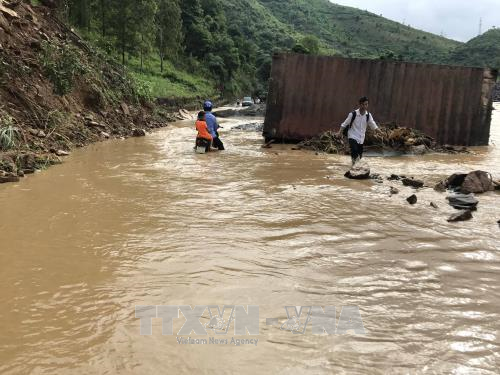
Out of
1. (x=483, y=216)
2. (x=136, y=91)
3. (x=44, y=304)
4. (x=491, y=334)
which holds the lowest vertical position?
(x=44, y=304)

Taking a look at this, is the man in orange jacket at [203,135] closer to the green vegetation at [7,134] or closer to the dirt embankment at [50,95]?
the dirt embankment at [50,95]

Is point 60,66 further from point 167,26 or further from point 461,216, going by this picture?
point 167,26

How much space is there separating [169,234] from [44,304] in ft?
5.31

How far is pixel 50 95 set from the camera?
11508 mm

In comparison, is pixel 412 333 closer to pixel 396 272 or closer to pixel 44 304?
pixel 396 272

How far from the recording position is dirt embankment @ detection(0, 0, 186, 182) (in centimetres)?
869

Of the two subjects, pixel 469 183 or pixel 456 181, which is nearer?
pixel 469 183

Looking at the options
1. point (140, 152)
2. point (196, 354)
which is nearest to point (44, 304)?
point (196, 354)

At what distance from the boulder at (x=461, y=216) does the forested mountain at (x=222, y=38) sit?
17.0m

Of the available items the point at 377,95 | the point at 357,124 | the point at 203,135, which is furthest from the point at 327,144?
the point at 203,135

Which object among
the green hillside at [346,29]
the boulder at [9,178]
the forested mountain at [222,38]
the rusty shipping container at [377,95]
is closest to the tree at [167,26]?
the forested mountain at [222,38]

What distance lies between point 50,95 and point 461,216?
33.4 ft

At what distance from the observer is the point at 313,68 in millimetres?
11922

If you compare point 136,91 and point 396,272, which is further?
point 136,91
